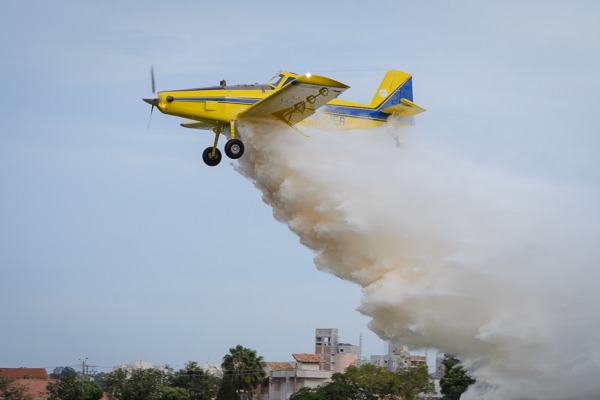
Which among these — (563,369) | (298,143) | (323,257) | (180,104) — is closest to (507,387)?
(563,369)

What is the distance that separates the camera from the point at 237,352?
78625 mm

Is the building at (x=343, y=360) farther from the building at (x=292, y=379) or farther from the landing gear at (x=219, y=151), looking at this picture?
the landing gear at (x=219, y=151)

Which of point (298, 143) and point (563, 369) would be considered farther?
point (298, 143)

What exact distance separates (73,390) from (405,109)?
4568 centimetres

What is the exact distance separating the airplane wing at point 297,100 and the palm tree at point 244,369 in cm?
4854

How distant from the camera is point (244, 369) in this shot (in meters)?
77.2

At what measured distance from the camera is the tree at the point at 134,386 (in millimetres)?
71625

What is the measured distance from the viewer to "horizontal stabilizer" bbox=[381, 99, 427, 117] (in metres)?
34.5

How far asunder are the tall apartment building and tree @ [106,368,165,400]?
19.0 metres

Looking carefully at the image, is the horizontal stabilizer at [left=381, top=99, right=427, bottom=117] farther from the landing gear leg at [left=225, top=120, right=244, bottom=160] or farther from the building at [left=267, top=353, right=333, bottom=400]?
the building at [left=267, top=353, right=333, bottom=400]

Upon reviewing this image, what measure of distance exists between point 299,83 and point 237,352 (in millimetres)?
52311

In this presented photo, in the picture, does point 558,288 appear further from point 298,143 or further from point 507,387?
point 298,143

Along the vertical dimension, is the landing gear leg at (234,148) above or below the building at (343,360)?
below

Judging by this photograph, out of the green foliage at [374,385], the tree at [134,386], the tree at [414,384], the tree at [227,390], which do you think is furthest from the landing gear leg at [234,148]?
the tree at [227,390]
